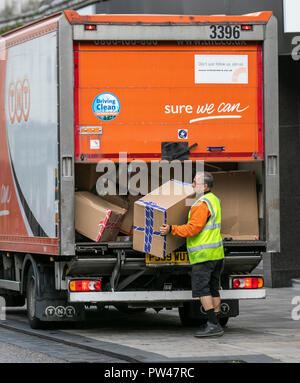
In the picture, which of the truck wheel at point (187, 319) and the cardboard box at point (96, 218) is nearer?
the cardboard box at point (96, 218)

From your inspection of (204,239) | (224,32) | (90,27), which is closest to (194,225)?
(204,239)

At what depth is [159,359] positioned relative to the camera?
1037 cm

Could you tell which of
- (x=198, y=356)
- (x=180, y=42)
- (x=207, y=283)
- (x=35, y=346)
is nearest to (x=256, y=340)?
(x=207, y=283)

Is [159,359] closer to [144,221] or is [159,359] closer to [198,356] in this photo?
[198,356]

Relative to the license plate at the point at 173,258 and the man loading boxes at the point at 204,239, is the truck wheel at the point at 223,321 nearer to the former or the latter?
the man loading boxes at the point at 204,239

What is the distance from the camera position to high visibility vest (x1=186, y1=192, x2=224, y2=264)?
12234mm

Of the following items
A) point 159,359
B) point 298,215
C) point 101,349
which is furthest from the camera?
point 298,215

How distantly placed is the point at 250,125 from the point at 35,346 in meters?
3.48

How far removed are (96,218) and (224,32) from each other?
2549 mm

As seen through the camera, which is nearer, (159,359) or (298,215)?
(159,359)

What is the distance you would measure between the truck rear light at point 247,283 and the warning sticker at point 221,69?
228cm

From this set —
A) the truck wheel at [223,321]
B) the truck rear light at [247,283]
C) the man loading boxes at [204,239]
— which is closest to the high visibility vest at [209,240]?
the man loading boxes at [204,239]

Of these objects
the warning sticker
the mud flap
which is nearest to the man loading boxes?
the mud flap

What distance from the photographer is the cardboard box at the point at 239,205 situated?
13.0m
